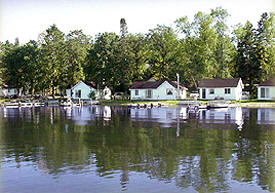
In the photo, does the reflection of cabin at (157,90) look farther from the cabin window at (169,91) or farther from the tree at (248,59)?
the tree at (248,59)

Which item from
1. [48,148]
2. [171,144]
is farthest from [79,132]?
[171,144]

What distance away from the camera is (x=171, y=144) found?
72.4ft

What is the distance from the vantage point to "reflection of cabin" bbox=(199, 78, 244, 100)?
7375 centimetres

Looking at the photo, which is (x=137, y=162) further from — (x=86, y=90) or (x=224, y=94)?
(x=86, y=90)

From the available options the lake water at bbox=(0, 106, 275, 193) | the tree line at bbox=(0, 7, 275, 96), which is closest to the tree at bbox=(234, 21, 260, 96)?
the tree line at bbox=(0, 7, 275, 96)

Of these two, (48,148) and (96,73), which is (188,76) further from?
(48,148)

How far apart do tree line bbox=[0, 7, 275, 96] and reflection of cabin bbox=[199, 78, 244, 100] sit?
16.0 ft

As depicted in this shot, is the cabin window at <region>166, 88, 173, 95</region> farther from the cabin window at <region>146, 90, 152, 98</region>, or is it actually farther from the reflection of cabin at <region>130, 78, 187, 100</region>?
the cabin window at <region>146, 90, 152, 98</region>

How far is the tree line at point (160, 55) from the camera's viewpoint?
7881cm

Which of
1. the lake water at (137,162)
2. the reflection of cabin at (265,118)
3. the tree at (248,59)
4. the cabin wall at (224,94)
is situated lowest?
the lake water at (137,162)

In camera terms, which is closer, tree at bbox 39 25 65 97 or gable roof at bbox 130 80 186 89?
gable roof at bbox 130 80 186 89

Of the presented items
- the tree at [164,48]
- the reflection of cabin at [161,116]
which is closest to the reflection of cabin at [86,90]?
the tree at [164,48]

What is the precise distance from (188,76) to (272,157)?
69002 millimetres

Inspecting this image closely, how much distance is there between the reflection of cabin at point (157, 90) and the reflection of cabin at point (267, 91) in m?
16.6
